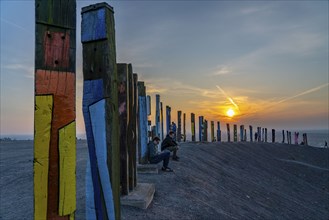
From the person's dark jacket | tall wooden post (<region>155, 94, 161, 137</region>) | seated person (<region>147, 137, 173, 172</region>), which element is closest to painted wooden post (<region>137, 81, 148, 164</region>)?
seated person (<region>147, 137, 173, 172</region>)

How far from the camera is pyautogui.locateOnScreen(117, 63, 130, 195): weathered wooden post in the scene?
18.1ft

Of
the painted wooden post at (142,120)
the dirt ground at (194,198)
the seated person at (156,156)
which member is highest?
the painted wooden post at (142,120)

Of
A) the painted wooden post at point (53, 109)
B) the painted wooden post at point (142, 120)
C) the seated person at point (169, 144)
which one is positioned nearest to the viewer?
the painted wooden post at point (53, 109)

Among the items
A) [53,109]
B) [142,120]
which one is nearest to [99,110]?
[53,109]

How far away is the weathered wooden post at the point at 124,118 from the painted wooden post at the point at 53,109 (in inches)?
118

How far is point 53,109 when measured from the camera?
241 centimetres

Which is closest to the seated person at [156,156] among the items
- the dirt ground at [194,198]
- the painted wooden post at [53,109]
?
the dirt ground at [194,198]

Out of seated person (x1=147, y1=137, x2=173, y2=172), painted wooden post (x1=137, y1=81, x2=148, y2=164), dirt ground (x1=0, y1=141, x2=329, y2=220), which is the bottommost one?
dirt ground (x1=0, y1=141, x2=329, y2=220)

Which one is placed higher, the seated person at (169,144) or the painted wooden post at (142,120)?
the painted wooden post at (142,120)

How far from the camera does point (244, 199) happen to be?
9.59m

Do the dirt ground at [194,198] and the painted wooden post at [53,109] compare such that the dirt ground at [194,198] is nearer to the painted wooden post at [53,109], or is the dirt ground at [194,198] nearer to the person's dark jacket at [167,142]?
the person's dark jacket at [167,142]

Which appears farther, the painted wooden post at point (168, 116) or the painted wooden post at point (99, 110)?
the painted wooden post at point (168, 116)

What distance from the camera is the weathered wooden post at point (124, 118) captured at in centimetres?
550

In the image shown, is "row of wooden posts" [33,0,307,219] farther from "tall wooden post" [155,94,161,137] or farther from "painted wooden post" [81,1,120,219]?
"tall wooden post" [155,94,161,137]
